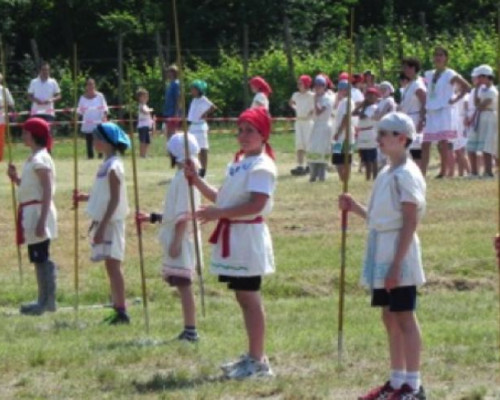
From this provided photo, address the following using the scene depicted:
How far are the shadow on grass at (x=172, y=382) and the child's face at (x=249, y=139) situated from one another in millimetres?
1531

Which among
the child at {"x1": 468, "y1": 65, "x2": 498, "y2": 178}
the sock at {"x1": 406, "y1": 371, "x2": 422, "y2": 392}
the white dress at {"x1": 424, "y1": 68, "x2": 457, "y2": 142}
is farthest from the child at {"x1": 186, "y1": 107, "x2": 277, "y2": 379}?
the child at {"x1": 468, "y1": 65, "x2": 498, "y2": 178}

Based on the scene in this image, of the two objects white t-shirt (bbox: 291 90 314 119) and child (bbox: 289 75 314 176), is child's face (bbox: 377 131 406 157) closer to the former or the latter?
child (bbox: 289 75 314 176)

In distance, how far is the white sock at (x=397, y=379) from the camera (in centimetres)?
1019

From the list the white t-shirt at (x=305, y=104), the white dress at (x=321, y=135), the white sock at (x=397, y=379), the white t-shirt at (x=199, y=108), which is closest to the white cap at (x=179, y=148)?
the white sock at (x=397, y=379)

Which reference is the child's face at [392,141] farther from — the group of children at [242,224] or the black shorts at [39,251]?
the black shorts at [39,251]

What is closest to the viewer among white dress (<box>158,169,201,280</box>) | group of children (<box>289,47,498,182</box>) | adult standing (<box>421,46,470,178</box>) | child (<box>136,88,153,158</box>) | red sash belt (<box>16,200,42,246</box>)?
white dress (<box>158,169,201,280</box>)

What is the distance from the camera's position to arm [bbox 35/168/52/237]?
1497cm

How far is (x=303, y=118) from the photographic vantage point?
28.5 metres

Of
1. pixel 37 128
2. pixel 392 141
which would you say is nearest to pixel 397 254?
pixel 392 141

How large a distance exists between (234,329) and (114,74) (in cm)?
3276

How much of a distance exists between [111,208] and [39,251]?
6.01 feet

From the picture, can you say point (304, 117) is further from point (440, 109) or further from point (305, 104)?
point (440, 109)

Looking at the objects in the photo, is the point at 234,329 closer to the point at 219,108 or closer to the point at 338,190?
the point at 338,190

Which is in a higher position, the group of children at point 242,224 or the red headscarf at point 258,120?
the red headscarf at point 258,120
